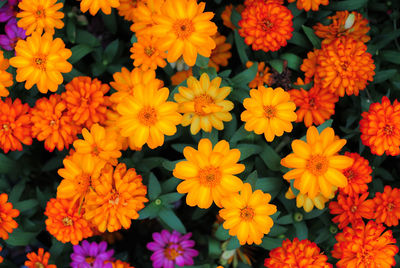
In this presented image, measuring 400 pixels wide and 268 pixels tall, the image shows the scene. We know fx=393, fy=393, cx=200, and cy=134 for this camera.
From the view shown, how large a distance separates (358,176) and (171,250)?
0.79 meters

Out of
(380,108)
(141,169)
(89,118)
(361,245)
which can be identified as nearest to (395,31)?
(380,108)

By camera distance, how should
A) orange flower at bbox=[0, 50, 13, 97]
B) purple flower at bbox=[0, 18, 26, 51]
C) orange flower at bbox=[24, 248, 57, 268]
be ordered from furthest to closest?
purple flower at bbox=[0, 18, 26, 51] < orange flower at bbox=[24, 248, 57, 268] < orange flower at bbox=[0, 50, 13, 97]

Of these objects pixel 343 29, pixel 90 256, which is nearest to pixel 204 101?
pixel 343 29

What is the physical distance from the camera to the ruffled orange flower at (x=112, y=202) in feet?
4.18

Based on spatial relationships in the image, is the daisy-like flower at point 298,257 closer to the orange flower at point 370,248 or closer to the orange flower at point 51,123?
the orange flower at point 370,248

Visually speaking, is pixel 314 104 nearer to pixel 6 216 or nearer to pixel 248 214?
pixel 248 214

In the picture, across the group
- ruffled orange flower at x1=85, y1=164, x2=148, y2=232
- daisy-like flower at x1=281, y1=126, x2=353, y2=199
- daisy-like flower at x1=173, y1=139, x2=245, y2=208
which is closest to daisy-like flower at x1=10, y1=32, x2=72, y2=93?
ruffled orange flower at x1=85, y1=164, x2=148, y2=232

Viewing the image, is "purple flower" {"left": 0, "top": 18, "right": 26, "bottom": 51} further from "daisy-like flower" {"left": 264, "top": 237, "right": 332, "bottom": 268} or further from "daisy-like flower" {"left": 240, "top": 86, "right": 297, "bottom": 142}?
"daisy-like flower" {"left": 264, "top": 237, "right": 332, "bottom": 268}

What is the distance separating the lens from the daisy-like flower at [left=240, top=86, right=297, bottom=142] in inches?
50.9

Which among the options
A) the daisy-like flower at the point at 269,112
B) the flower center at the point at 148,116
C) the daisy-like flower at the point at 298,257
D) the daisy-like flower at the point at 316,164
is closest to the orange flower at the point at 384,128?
the daisy-like flower at the point at 316,164

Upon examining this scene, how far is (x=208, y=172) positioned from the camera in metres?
1.24

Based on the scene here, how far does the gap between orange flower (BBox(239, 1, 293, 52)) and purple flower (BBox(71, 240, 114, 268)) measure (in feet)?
3.26

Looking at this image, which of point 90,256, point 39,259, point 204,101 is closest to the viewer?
point 204,101

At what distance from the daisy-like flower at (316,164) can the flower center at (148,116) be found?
1.48 feet
